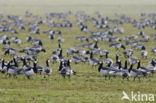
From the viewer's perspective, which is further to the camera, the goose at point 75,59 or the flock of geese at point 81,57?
the goose at point 75,59

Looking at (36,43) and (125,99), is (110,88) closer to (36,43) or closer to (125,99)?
(125,99)

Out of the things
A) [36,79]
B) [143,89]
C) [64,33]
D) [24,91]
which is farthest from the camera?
[64,33]

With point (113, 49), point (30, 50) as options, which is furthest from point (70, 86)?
point (113, 49)

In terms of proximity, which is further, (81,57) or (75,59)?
(81,57)

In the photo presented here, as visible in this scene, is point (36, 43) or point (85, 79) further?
point (36, 43)

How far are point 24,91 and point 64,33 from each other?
4208cm

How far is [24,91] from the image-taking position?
22.1 meters

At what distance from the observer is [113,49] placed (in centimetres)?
4603

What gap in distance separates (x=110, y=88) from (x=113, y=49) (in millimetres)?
22058

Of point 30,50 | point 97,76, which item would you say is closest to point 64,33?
point 30,50

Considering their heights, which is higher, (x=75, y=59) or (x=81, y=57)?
(x=75, y=59)

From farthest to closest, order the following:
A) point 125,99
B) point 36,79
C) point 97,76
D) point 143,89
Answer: point 97,76, point 36,79, point 143,89, point 125,99

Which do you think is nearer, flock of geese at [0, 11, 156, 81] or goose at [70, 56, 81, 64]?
flock of geese at [0, 11, 156, 81]

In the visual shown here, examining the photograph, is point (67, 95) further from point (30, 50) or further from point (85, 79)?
point (30, 50)
